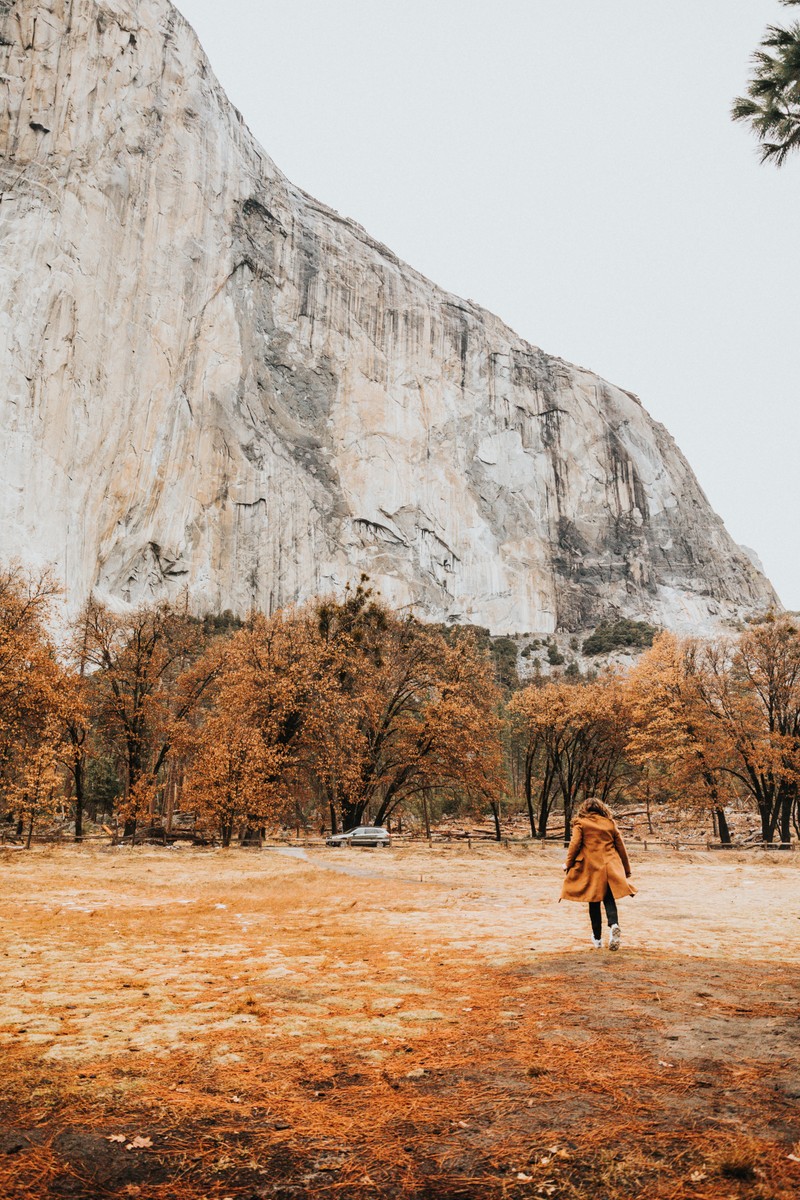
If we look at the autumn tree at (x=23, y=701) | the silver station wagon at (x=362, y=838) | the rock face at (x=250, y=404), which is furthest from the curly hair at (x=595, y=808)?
the rock face at (x=250, y=404)

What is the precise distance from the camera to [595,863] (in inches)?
295

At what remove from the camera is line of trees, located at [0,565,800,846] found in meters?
24.0

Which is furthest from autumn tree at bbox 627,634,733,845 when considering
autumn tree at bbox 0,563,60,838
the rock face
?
the rock face

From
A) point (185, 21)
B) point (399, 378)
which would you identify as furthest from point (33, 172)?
point (399, 378)

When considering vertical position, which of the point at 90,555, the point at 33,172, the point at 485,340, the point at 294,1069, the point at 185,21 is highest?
the point at 185,21

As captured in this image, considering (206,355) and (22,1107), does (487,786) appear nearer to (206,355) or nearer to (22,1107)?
(22,1107)

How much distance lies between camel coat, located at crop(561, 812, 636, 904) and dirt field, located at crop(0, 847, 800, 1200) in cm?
56

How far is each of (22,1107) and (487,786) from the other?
26909 millimetres

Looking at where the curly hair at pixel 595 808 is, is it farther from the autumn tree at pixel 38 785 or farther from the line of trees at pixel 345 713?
the line of trees at pixel 345 713

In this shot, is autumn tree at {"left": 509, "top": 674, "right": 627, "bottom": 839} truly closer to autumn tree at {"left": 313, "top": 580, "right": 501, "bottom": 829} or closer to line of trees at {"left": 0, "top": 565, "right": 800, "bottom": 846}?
line of trees at {"left": 0, "top": 565, "right": 800, "bottom": 846}

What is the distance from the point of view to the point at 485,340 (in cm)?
12325

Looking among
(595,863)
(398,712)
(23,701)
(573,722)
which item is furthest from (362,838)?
(595,863)

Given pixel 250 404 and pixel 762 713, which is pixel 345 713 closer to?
pixel 762 713

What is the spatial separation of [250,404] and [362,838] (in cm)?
7495
